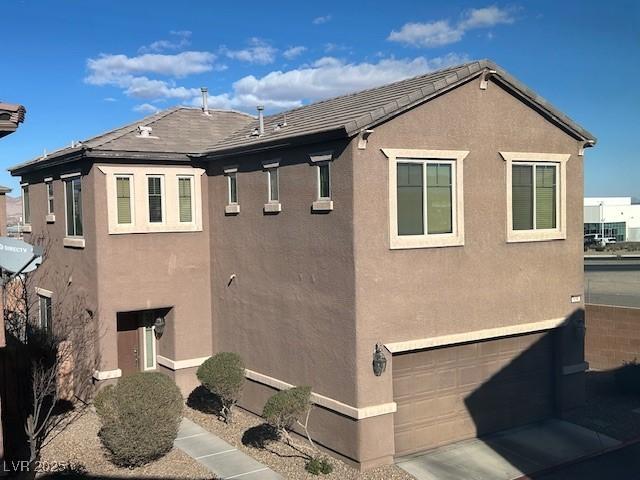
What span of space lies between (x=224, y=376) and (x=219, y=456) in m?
1.92

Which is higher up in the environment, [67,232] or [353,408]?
[67,232]

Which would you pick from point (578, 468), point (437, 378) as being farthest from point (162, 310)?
point (578, 468)

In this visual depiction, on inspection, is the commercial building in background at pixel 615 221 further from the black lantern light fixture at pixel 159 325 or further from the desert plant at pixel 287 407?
the desert plant at pixel 287 407

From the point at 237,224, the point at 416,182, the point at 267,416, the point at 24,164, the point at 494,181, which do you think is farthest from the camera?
the point at 24,164

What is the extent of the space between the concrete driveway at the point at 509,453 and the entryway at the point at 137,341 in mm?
8106

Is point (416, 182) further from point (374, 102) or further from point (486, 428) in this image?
point (486, 428)

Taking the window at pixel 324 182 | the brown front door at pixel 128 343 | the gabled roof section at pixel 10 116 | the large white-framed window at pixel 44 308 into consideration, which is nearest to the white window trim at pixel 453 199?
the window at pixel 324 182

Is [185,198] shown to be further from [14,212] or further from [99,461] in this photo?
[14,212]

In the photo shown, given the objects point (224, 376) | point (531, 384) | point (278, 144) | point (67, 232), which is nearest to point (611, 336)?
point (531, 384)

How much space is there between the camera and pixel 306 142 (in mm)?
12695

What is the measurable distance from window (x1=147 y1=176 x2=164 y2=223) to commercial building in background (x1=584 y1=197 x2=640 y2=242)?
7919cm

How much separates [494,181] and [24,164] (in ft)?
48.2

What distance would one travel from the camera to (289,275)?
1368cm

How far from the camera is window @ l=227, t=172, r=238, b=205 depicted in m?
15.6
